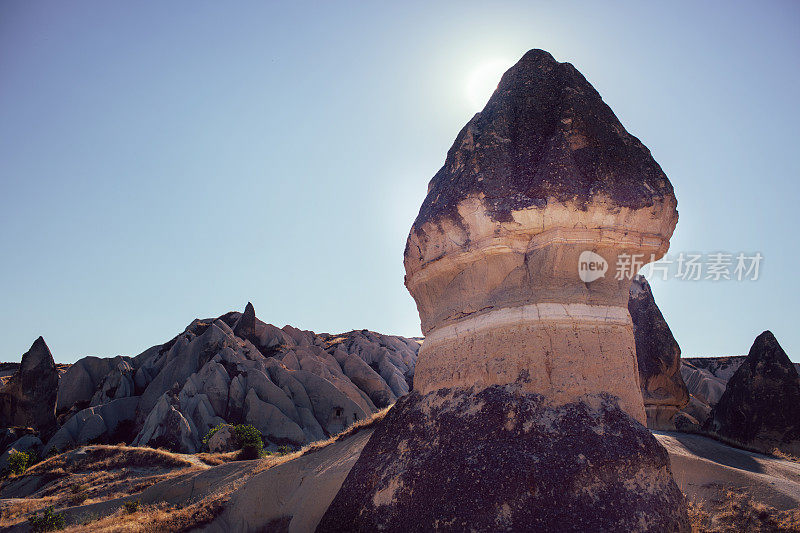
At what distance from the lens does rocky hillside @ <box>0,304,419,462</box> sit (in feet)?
69.6

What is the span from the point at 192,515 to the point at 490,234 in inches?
237

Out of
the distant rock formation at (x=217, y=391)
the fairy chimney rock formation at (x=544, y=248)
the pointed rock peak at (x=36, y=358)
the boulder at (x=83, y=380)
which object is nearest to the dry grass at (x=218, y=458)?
the distant rock formation at (x=217, y=391)

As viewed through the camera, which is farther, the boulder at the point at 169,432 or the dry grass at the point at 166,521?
the boulder at the point at 169,432

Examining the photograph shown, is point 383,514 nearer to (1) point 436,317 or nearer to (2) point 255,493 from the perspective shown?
(1) point 436,317

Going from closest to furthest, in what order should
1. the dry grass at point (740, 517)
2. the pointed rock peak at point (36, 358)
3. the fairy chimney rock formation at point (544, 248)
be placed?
the fairy chimney rock formation at point (544, 248) < the dry grass at point (740, 517) < the pointed rock peak at point (36, 358)

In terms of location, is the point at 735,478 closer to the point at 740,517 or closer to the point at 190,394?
the point at 740,517

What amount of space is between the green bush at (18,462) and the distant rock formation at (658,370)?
A: 19.0 m

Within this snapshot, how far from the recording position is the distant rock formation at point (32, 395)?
2356 centimetres

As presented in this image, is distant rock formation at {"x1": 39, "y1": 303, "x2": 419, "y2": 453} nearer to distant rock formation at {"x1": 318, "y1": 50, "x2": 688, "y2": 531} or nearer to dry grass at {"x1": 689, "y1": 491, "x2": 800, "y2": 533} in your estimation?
distant rock formation at {"x1": 318, "y1": 50, "x2": 688, "y2": 531}

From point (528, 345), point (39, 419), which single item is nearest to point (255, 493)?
point (528, 345)

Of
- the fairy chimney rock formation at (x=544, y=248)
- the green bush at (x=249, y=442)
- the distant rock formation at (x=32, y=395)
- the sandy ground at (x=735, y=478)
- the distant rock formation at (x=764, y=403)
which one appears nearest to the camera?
the fairy chimney rock formation at (x=544, y=248)

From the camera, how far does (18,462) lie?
1691 cm

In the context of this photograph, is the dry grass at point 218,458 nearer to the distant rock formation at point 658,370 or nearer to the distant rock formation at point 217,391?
the distant rock formation at point 217,391

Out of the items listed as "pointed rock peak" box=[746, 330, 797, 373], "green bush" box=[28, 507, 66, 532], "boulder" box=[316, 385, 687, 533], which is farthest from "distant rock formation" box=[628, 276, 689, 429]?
"green bush" box=[28, 507, 66, 532]
